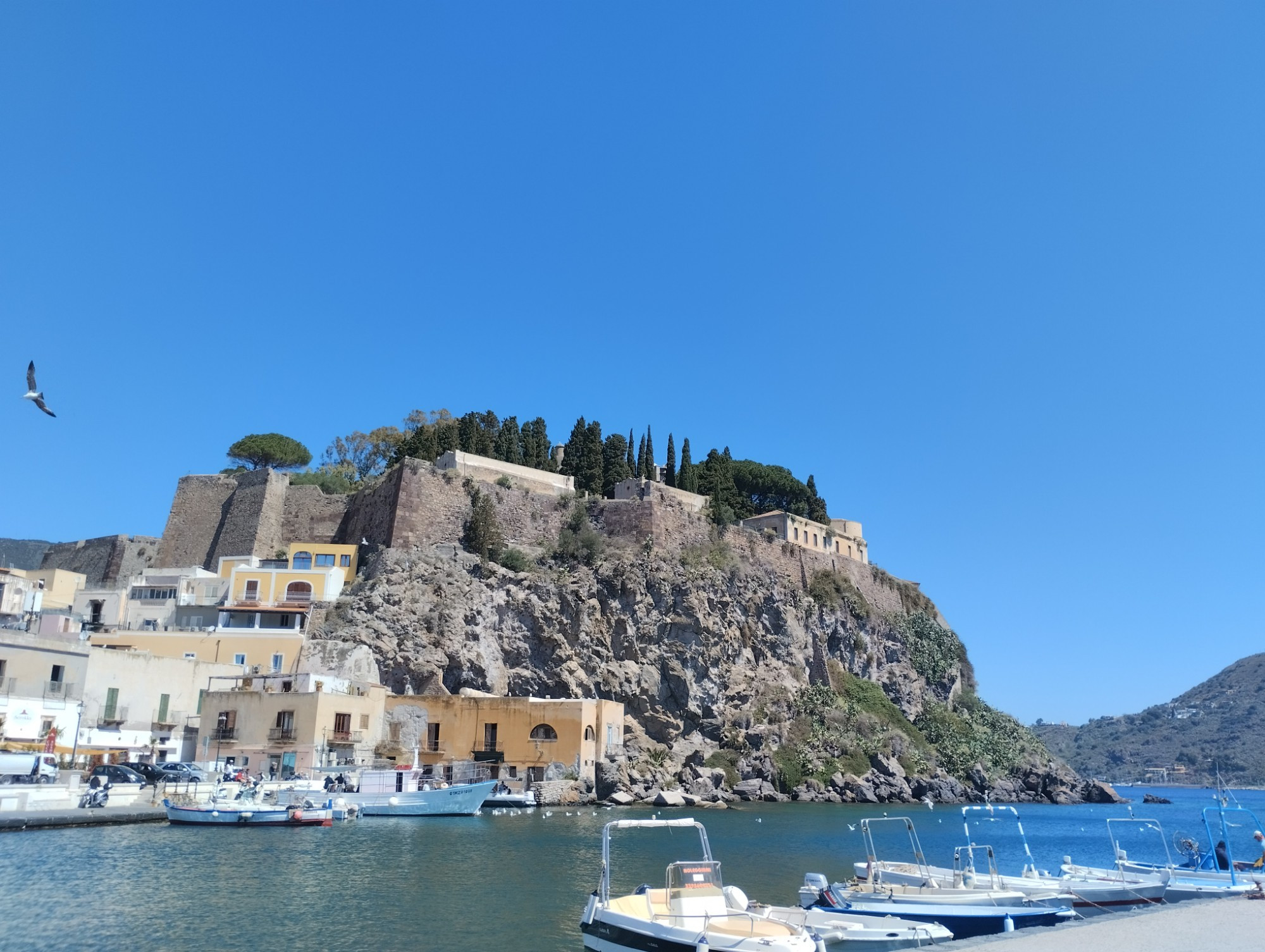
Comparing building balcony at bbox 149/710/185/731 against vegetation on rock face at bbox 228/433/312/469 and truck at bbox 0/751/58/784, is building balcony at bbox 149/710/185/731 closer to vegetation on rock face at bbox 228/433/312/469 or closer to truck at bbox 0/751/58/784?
truck at bbox 0/751/58/784

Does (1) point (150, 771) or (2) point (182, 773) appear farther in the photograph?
(2) point (182, 773)

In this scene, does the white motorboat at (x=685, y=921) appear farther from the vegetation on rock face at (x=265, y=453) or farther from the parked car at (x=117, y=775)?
the vegetation on rock face at (x=265, y=453)

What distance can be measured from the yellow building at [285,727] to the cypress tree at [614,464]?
2651 centimetres

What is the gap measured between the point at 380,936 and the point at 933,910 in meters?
10.3

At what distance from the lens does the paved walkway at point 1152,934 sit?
1142 centimetres

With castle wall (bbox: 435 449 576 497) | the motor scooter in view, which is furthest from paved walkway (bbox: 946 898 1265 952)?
castle wall (bbox: 435 449 576 497)

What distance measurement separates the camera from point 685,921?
14086 mm

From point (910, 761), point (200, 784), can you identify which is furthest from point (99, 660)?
point (910, 761)

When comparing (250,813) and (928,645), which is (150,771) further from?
(928,645)

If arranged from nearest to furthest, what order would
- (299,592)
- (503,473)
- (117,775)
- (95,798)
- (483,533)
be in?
(95,798), (117,775), (299,592), (483,533), (503,473)

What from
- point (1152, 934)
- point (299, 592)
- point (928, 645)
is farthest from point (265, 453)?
point (1152, 934)

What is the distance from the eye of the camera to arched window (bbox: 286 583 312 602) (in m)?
49.4

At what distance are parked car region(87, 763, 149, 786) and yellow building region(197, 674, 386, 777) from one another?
200 inches

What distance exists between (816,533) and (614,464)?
55.0 feet
